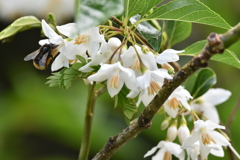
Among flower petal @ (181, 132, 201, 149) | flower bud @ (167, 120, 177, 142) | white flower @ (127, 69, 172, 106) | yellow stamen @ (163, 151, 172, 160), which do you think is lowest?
yellow stamen @ (163, 151, 172, 160)

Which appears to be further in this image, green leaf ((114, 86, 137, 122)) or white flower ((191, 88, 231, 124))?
white flower ((191, 88, 231, 124))

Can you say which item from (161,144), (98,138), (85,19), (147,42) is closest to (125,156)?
(98,138)

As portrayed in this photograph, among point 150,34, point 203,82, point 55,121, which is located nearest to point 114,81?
point 150,34

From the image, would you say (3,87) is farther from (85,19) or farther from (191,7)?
(85,19)

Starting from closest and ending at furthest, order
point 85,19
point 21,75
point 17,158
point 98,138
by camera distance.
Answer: point 85,19
point 98,138
point 17,158
point 21,75

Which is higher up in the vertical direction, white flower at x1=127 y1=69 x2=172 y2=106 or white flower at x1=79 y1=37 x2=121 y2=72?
white flower at x1=79 y1=37 x2=121 y2=72

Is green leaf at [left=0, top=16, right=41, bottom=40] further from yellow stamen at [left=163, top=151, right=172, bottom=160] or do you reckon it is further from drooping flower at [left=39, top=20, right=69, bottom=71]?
yellow stamen at [left=163, top=151, right=172, bottom=160]

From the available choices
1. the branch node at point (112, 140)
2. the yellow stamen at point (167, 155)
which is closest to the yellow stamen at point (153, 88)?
the branch node at point (112, 140)

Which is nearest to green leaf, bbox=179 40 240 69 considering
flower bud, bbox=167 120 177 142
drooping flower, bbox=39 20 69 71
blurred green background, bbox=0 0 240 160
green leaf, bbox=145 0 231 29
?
green leaf, bbox=145 0 231 29
